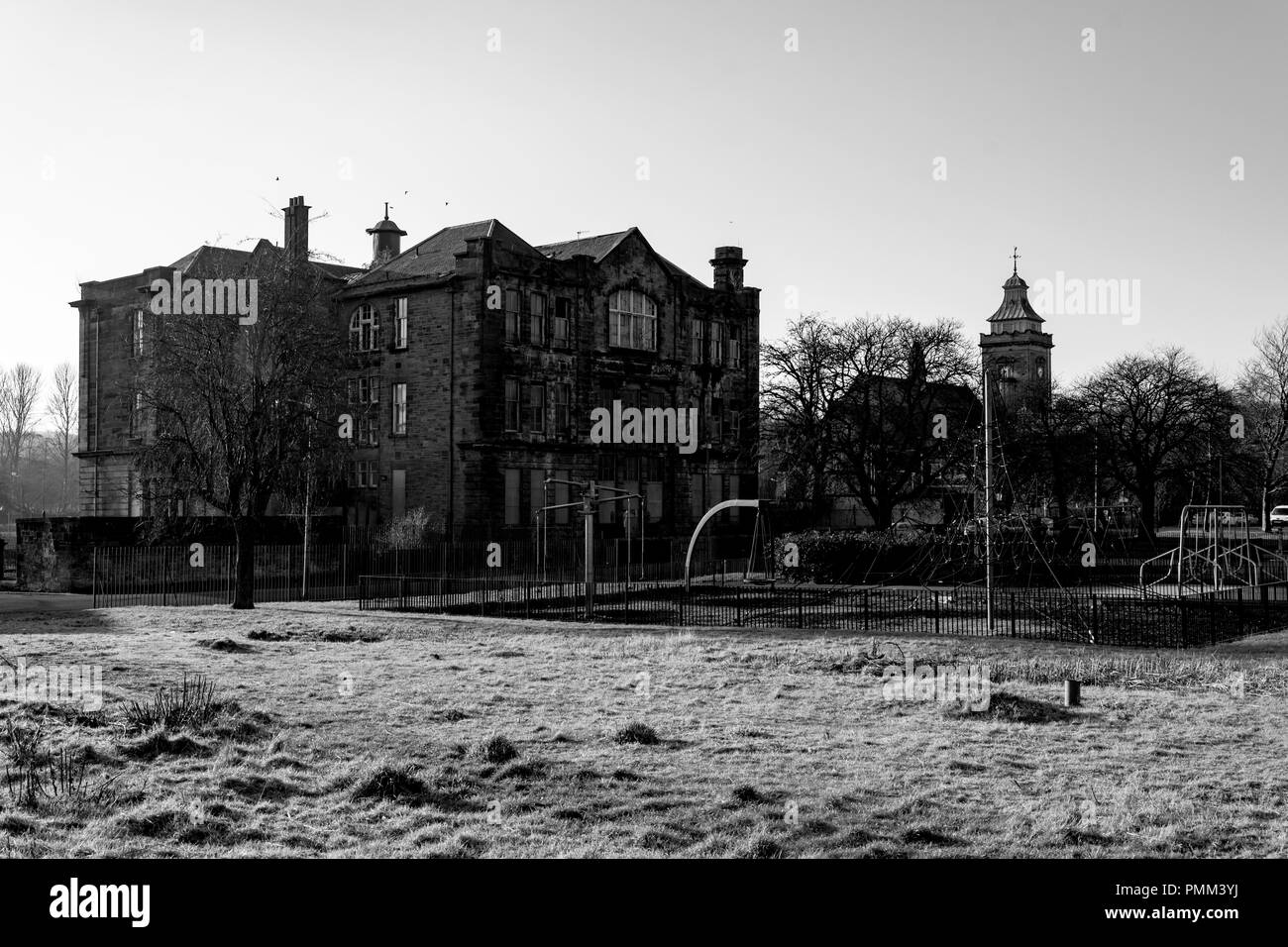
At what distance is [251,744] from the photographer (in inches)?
548

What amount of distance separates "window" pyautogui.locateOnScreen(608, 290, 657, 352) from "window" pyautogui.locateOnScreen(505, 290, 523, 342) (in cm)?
547

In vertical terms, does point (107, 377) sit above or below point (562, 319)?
below

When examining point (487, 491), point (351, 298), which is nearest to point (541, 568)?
point (487, 491)

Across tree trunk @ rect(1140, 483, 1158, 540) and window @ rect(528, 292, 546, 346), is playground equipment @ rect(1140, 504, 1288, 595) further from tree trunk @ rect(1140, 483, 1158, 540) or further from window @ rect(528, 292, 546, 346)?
window @ rect(528, 292, 546, 346)

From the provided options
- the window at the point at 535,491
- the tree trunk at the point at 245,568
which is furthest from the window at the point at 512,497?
the tree trunk at the point at 245,568

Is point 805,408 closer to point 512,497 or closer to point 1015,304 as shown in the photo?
point 512,497

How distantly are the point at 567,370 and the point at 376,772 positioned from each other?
43421 millimetres

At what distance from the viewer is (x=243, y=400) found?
108 feet

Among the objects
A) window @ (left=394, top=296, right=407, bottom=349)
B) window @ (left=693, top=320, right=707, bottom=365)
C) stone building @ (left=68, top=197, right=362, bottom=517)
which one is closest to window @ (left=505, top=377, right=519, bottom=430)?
window @ (left=394, top=296, right=407, bottom=349)

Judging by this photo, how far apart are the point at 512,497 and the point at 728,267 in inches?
762

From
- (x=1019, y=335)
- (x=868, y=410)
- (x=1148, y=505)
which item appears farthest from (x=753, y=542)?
(x=1019, y=335)

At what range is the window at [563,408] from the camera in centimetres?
5422

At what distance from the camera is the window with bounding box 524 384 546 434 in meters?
53.2
